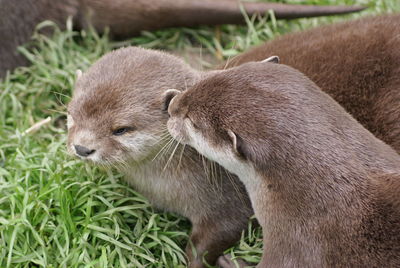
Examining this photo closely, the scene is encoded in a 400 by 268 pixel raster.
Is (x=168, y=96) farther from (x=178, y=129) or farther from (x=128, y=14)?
(x=128, y=14)

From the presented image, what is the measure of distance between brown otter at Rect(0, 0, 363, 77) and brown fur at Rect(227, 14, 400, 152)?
80cm

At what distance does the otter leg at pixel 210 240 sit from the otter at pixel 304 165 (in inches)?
16.5

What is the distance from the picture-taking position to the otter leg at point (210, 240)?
2887 mm

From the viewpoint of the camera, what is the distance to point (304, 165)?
7.75ft

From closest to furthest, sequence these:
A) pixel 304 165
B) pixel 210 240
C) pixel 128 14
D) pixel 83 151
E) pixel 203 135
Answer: pixel 304 165 → pixel 203 135 → pixel 83 151 → pixel 210 240 → pixel 128 14

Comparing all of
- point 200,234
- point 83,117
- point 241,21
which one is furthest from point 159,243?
point 241,21

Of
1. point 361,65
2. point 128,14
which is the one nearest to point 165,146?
point 361,65

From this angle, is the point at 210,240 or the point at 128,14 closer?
the point at 210,240

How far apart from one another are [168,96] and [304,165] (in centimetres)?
63

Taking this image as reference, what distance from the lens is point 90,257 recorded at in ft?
9.32

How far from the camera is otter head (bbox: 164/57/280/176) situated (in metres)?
2.36

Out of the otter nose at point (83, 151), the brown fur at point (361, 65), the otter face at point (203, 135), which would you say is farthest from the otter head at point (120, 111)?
the brown fur at point (361, 65)

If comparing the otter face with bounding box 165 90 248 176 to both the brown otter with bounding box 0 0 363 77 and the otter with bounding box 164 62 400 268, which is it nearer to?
the otter with bounding box 164 62 400 268

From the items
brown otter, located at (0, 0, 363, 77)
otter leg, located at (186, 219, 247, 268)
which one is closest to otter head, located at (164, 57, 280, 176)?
otter leg, located at (186, 219, 247, 268)
